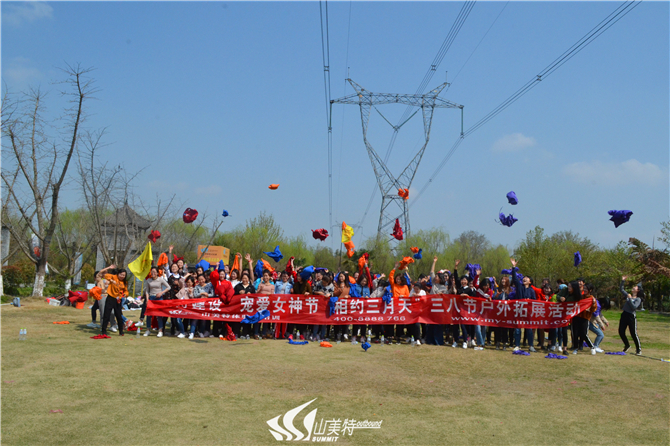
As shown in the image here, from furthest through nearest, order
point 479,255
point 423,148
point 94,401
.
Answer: point 479,255, point 423,148, point 94,401

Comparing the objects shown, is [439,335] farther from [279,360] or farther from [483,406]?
[483,406]

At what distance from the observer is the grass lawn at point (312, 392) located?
6.11m

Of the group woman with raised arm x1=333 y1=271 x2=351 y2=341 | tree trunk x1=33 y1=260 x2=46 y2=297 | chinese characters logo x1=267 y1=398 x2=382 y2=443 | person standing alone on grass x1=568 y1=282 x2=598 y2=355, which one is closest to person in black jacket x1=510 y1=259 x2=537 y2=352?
person standing alone on grass x1=568 y1=282 x2=598 y2=355

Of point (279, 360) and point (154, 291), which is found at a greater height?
point (154, 291)

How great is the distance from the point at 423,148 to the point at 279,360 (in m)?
23.6

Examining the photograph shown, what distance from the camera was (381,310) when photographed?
1351 centimetres

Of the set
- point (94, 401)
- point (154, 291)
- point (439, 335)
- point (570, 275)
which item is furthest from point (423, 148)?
point (94, 401)

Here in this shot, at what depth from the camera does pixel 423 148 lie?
31641 mm

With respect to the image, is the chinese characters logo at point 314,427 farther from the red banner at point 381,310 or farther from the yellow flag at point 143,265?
the yellow flag at point 143,265

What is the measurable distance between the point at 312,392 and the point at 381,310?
5.79 metres

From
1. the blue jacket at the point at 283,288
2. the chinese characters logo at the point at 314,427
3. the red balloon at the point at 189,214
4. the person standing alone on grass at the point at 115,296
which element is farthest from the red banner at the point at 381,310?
the red balloon at the point at 189,214

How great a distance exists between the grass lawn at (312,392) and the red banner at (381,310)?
1.01 m

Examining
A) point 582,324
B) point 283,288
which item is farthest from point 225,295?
point 582,324

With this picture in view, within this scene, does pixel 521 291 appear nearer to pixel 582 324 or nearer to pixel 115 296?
pixel 582 324
